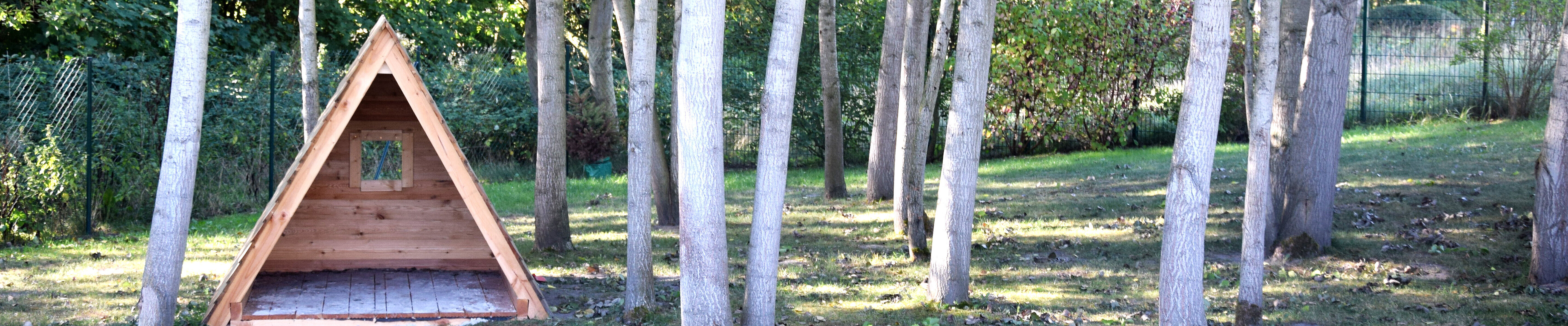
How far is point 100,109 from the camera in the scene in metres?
10.0

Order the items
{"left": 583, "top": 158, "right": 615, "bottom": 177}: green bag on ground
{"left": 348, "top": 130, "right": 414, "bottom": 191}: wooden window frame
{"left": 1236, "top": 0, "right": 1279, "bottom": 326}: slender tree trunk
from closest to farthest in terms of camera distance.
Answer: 1. {"left": 1236, "top": 0, "right": 1279, "bottom": 326}: slender tree trunk
2. {"left": 348, "top": 130, "right": 414, "bottom": 191}: wooden window frame
3. {"left": 583, "top": 158, "right": 615, "bottom": 177}: green bag on ground

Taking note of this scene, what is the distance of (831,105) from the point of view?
35.7 feet

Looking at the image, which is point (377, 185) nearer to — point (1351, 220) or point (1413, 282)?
point (1413, 282)

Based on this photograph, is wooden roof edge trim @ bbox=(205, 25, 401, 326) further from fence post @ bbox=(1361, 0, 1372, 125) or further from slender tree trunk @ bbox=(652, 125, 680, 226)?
fence post @ bbox=(1361, 0, 1372, 125)

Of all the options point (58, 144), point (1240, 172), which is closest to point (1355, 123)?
point (1240, 172)

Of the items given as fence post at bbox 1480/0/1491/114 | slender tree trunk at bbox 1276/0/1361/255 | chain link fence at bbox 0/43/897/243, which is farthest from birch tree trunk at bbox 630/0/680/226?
fence post at bbox 1480/0/1491/114

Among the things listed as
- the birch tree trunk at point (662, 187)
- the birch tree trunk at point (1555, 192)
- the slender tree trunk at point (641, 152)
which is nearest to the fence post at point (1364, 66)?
the birch tree trunk at point (1555, 192)

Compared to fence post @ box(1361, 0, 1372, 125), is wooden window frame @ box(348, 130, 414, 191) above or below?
below

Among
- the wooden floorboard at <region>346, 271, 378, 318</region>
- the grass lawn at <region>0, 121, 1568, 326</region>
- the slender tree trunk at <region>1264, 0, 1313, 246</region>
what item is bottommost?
the wooden floorboard at <region>346, 271, 378, 318</region>

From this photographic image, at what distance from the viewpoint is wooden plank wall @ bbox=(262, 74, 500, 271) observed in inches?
273

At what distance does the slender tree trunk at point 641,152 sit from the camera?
222 inches

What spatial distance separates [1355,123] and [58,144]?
54.7ft

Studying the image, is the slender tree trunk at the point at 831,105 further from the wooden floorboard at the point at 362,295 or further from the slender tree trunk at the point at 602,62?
the wooden floorboard at the point at 362,295

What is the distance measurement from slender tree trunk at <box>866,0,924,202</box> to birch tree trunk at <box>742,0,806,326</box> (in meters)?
4.19
